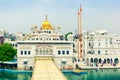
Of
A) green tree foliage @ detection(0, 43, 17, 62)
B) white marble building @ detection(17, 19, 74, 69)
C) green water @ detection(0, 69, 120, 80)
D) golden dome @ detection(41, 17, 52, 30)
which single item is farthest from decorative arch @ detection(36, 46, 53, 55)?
golden dome @ detection(41, 17, 52, 30)

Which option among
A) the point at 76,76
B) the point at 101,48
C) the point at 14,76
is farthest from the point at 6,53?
the point at 101,48

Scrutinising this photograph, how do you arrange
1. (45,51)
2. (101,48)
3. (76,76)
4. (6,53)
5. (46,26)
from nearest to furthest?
(76,76), (45,51), (6,53), (46,26), (101,48)

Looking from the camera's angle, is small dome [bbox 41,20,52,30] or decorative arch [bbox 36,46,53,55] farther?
small dome [bbox 41,20,52,30]

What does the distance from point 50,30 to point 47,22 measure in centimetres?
176

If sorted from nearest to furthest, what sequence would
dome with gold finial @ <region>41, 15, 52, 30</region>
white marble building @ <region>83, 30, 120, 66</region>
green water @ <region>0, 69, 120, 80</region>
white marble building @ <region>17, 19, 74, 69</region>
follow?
green water @ <region>0, 69, 120, 80</region>, white marble building @ <region>17, 19, 74, 69</region>, white marble building @ <region>83, 30, 120, 66</region>, dome with gold finial @ <region>41, 15, 52, 30</region>

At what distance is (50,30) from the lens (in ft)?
164

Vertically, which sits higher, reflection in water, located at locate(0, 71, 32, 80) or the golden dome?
the golden dome

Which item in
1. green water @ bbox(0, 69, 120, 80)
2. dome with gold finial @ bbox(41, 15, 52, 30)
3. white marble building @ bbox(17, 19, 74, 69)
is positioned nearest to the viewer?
green water @ bbox(0, 69, 120, 80)

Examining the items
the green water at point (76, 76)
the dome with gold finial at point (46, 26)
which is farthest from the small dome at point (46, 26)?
the green water at point (76, 76)

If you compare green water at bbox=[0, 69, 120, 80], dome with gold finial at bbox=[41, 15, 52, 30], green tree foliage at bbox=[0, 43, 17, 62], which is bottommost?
green water at bbox=[0, 69, 120, 80]

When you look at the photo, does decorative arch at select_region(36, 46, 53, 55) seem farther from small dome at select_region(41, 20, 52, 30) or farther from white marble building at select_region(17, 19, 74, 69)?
small dome at select_region(41, 20, 52, 30)

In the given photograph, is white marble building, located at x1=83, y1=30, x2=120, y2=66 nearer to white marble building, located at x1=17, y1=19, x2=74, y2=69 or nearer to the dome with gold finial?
white marble building, located at x1=17, y1=19, x2=74, y2=69

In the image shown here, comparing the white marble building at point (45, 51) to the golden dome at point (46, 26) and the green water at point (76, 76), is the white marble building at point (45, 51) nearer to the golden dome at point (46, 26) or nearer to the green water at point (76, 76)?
the green water at point (76, 76)

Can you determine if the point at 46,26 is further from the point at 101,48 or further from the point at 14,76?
the point at 14,76
